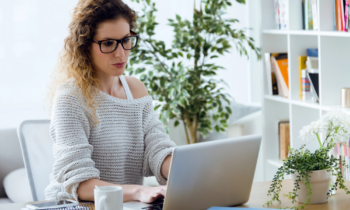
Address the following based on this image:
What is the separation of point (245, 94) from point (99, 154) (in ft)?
8.12

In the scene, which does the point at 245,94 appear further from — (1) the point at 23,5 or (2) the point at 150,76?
(1) the point at 23,5

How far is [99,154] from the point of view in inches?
57.2

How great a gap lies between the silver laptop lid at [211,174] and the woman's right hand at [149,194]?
106 millimetres

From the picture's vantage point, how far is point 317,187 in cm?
113

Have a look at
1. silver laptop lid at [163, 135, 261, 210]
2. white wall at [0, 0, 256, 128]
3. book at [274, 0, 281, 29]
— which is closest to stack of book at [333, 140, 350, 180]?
book at [274, 0, 281, 29]

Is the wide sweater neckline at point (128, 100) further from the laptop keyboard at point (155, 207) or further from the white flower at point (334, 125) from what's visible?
the white flower at point (334, 125)

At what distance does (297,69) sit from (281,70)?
0.64 feet

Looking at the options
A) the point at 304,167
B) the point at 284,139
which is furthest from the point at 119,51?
the point at 284,139

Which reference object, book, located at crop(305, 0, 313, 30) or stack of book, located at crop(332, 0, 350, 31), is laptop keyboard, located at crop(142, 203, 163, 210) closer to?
stack of book, located at crop(332, 0, 350, 31)

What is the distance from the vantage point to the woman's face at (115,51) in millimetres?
1438

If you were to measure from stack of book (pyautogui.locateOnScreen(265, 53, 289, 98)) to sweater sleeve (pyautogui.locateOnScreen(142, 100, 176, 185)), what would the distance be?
3.99ft

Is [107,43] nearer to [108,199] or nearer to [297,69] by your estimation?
[108,199]

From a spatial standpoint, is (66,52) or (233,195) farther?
(66,52)

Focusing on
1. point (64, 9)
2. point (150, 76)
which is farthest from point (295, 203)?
point (64, 9)
